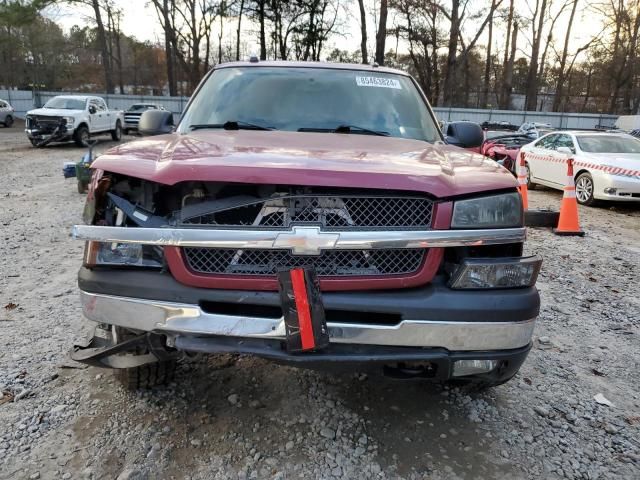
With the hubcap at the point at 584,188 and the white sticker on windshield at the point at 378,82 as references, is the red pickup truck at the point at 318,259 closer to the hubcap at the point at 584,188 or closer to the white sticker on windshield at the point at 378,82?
the white sticker on windshield at the point at 378,82

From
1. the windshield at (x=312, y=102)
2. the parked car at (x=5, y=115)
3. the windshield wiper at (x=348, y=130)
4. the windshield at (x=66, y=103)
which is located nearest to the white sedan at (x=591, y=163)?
the windshield at (x=312, y=102)

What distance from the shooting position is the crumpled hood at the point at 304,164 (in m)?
2.03

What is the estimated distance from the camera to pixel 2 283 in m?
4.54

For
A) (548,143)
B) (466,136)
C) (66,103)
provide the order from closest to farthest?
(466,136) < (548,143) < (66,103)

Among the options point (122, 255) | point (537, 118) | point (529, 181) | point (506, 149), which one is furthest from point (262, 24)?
point (122, 255)

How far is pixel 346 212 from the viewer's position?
2129 mm

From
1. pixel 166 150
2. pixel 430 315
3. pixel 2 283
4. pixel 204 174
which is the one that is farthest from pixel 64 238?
pixel 430 315

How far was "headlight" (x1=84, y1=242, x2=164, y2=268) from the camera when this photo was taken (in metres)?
2.17

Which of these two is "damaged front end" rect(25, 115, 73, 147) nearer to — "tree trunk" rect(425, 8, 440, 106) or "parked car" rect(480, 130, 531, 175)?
"parked car" rect(480, 130, 531, 175)

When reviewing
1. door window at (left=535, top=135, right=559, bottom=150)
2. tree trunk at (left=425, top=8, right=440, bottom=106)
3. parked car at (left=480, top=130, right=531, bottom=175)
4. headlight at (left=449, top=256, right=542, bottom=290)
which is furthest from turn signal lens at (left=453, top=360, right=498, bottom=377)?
tree trunk at (left=425, top=8, right=440, bottom=106)

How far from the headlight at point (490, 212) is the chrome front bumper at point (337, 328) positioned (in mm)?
417

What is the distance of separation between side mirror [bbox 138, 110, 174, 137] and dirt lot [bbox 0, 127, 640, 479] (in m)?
1.50

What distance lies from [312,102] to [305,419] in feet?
6.89

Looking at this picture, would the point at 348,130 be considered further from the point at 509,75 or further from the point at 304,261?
the point at 509,75
